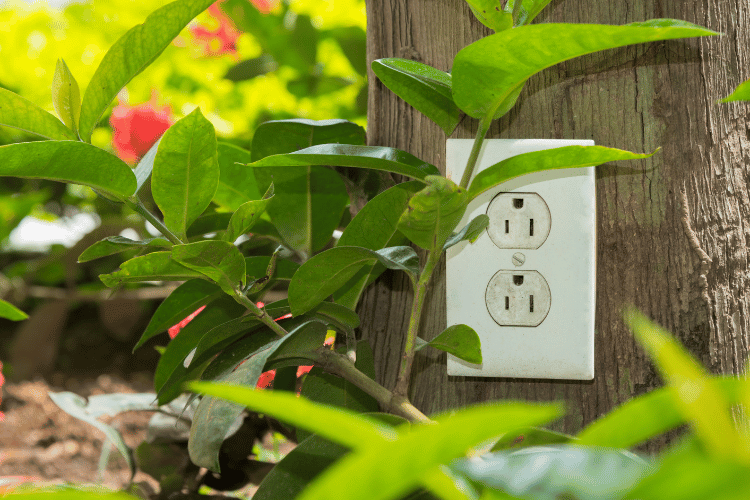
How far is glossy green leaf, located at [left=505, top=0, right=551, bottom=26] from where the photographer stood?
0.38m

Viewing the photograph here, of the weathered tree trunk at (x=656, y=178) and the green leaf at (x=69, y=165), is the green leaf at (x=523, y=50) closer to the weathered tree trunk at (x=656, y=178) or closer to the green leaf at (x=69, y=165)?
the weathered tree trunk at (x=656, y=178)

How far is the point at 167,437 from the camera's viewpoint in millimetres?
710

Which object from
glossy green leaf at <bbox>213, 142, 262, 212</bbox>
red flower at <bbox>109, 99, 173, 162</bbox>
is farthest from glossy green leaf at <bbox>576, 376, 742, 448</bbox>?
red flower at <bbox>109, 99, 173, 162</bbox>

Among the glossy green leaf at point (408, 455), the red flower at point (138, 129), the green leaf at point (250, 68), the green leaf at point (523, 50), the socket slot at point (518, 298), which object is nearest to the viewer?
the glossy green leaf at point (408, 455)

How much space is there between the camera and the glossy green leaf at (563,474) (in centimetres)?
13

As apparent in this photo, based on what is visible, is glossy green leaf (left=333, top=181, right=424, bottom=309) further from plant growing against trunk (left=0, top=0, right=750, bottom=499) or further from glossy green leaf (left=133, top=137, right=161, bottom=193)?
glossy green leaf (left=133, top=137, right=161, bottom=193)

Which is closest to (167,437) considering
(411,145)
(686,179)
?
(411,145)

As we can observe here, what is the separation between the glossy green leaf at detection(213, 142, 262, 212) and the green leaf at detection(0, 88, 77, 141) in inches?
7.2

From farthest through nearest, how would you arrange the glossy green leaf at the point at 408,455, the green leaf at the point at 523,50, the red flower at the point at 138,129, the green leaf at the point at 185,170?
1. the red flower at the point at 138,129
2. the green leaf at the point at 185,170
3. the green leaf at the point at 523,50
4. the glossy green leaf at the point at 408,455

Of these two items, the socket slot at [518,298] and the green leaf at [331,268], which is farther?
the socket slot at [518,298]

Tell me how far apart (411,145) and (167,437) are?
51 cm

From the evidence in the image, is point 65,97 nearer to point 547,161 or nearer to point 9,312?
point 9,312

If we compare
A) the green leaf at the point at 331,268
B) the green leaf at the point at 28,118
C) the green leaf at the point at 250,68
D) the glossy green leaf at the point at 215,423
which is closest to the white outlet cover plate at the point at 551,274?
the green leaf at the point at 331,268

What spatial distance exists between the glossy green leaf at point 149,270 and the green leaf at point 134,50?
0.13 meters
